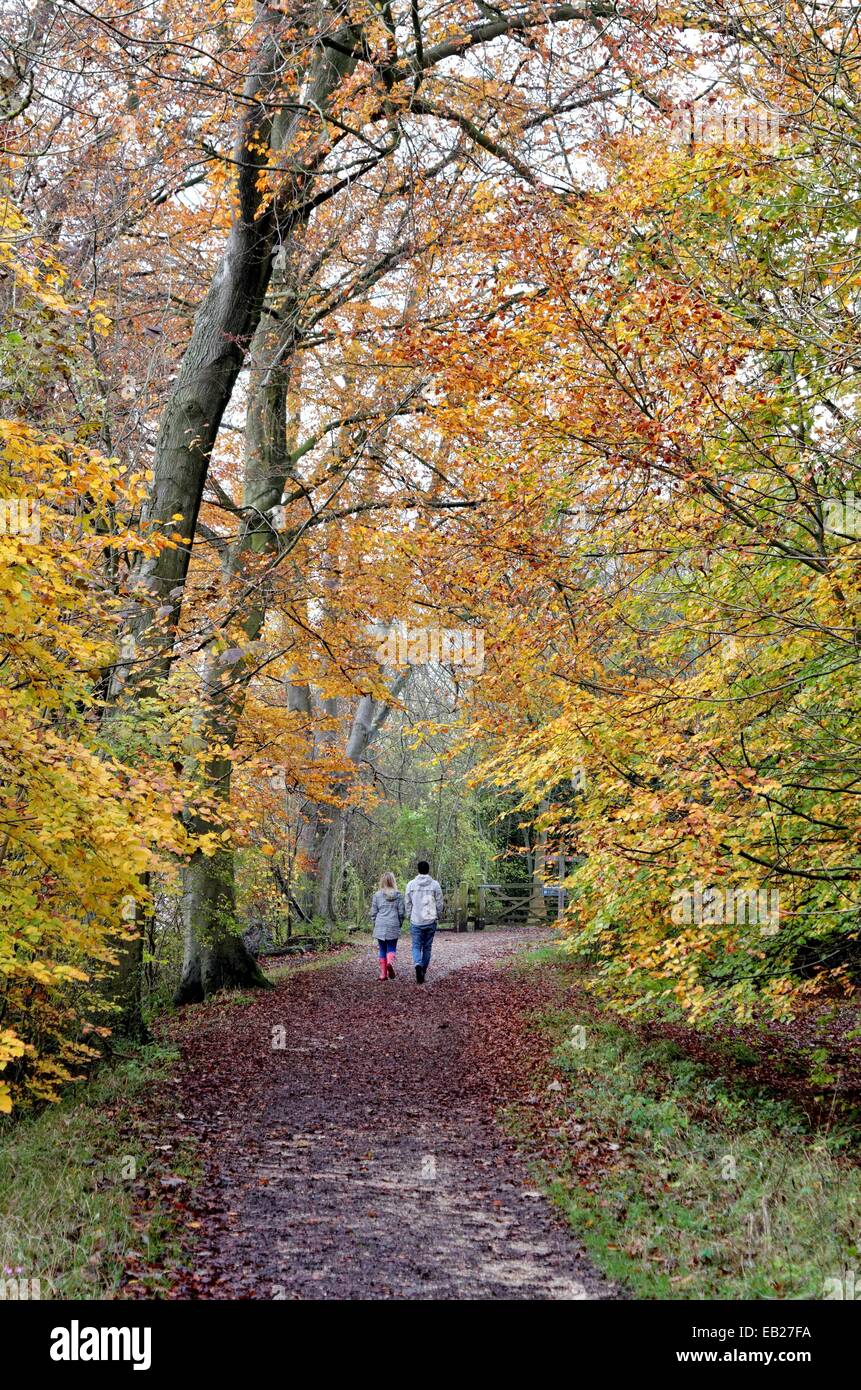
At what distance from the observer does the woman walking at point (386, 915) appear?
14.3m

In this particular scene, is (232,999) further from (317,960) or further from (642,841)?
(642,841)

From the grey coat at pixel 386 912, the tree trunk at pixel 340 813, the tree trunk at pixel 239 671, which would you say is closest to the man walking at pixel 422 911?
the grey coat at pixel 386 912

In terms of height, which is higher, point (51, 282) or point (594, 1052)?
point (51, 282)

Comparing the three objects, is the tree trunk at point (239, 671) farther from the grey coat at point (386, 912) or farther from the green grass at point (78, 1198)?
the green grass at point (78, 1198)

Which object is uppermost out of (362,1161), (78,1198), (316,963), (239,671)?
(239,671)

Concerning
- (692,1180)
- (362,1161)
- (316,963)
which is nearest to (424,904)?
(316,963)

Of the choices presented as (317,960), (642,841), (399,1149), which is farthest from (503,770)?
(317,960)

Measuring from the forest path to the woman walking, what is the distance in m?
2.09

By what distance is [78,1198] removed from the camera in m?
4.88

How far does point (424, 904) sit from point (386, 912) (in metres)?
0.63

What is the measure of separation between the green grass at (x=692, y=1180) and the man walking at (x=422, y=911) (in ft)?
17.4

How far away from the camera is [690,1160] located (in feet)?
19.6

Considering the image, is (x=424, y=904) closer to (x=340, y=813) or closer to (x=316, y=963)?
(x=316, y=963)

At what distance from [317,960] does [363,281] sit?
12360mm
